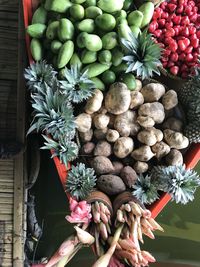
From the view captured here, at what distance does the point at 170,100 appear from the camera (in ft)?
3.42

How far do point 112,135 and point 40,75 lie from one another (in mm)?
233

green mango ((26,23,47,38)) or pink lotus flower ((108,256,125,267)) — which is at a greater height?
green mango ((26,23,47,38))

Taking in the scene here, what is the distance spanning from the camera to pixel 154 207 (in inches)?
41.4

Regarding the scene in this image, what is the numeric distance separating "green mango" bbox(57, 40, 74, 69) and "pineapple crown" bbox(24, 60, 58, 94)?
0.09ft

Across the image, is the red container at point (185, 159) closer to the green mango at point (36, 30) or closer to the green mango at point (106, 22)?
the green mango at point (36, 30)

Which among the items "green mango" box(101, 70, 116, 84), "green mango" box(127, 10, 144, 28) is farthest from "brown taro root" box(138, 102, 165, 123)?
"green mango" box(127, 10, 144, 28)

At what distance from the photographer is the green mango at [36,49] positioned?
103 cm

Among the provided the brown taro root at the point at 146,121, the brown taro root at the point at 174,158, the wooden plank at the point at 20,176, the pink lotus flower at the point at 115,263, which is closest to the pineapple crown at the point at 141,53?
the brown taro root at the point at 146,121

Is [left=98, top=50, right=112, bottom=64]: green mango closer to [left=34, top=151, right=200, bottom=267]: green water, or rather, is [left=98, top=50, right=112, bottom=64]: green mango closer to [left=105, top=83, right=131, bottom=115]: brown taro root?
[left=105, top=83, right=131, bottom=115]: brown taro root

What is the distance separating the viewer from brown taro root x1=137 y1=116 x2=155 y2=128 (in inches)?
40.2

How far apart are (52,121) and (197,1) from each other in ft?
1.97

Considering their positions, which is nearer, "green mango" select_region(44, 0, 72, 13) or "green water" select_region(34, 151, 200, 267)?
"green mango" select_region(44, 0, 72, 13)

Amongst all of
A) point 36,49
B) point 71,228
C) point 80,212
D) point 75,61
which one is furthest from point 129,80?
point 71,228

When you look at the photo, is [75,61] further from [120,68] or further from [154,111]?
[154,111]
